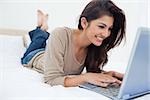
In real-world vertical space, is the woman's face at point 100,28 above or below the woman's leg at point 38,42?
above

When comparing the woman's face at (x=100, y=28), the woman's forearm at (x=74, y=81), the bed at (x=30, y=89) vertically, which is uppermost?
the woman's face at (x=100, y=28)

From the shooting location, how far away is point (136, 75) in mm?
782

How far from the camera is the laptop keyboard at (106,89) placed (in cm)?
83

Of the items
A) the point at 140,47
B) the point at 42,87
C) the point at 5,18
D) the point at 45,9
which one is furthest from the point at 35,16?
the point at 140,47

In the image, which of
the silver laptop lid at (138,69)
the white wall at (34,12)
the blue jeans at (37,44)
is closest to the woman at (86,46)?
the silver laptop lid at (138,69)

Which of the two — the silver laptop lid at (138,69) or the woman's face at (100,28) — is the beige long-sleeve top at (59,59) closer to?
the woman's face at (100,28)

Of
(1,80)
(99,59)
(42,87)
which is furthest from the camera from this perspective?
(99,59)

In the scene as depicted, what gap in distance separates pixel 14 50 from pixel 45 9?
1.67 ft

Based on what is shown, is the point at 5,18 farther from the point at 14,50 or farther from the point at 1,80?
the point at 1,80

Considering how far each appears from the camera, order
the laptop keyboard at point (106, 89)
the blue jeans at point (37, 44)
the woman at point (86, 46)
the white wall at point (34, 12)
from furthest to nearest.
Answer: the white wall at point (34, 12)
the blue jeans at point (37, 44)
the woman at point (86, 46)
the laptop keyboard at point (106, 89)

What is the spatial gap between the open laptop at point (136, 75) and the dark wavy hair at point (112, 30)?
244 millimetres

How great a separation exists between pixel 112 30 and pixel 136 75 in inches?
11.4

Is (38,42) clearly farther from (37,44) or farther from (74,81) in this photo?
(74,81)

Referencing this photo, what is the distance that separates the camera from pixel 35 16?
2.15m
